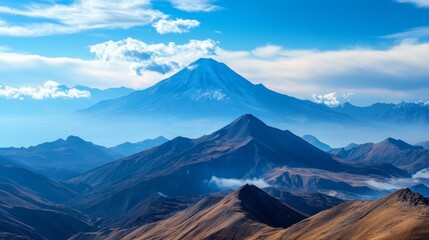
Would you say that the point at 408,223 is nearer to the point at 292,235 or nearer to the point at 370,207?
the point at 370,207

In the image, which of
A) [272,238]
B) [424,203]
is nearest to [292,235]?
[272,238]

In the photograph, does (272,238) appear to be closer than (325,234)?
No

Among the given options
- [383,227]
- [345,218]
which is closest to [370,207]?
[345,218]

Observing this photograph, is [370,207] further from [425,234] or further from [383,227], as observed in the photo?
[425,234]

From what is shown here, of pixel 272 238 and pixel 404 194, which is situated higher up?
pixel 404 194

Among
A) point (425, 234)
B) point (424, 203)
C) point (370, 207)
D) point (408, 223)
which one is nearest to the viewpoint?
point (425, 234)

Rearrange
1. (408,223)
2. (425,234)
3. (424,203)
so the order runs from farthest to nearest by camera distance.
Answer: (424,203) < (408,223) < (425,234)
